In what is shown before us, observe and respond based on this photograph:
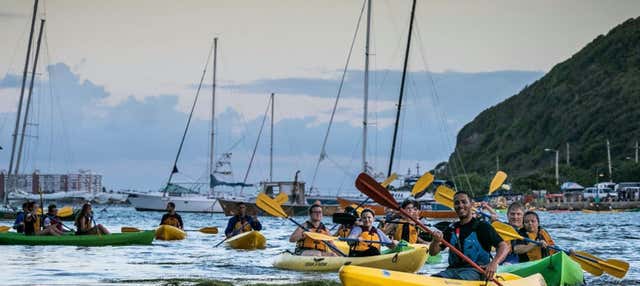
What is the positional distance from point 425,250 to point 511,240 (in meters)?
3.06

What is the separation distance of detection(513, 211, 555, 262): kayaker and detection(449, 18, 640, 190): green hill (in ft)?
409

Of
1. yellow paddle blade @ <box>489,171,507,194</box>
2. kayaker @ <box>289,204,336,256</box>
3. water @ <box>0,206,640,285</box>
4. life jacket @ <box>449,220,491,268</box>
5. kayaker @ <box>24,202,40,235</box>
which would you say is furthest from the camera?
kayaker @ <box>24,202,40,235</box>

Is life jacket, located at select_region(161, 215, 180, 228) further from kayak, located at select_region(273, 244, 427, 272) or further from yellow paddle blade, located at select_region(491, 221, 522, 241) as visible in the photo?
yellow paddle blade, located at select_region(491, 221, 522, 241)

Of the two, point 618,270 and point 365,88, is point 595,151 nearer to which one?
point 365,88

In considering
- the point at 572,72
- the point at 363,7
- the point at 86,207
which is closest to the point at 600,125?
the point at 572,72

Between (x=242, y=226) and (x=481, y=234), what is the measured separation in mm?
19519

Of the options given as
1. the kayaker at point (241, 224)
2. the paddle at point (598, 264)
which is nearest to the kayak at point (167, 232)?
the kayaker at point (241, 224)

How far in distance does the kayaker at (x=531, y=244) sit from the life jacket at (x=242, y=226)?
15.4 m

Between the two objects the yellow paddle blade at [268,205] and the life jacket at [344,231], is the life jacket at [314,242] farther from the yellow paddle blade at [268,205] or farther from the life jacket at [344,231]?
the yellow paddle blade at [268,205]

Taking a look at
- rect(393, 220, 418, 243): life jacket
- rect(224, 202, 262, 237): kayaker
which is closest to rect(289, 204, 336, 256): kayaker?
rect(393, 220, 418, 243): life jacket

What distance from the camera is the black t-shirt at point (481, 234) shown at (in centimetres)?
1152

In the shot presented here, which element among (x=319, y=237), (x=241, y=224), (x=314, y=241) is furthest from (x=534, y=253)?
(x=241, y=224)

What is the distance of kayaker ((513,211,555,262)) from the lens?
15828mm

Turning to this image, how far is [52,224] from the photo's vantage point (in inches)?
1074
